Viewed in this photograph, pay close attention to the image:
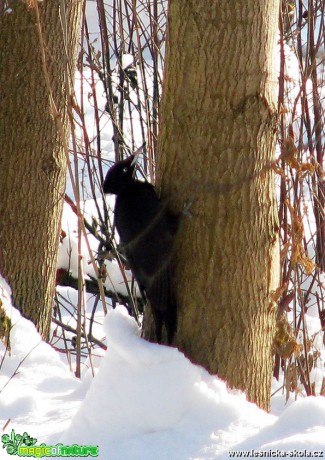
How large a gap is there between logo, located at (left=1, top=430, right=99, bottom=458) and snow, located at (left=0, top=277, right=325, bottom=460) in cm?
4

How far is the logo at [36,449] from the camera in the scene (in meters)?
2.84

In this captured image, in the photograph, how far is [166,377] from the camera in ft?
9.82

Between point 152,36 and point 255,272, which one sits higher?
point 152,36

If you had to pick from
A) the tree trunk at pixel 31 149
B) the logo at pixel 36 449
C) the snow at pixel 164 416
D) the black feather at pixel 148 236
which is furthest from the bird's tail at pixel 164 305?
the tree trunk at pixel 31 149

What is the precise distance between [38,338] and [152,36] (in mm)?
2343

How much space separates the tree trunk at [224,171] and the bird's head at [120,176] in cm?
80

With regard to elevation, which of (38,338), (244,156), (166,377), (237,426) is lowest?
(237,426)

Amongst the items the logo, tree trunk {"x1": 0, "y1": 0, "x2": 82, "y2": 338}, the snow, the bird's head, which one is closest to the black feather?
the bird's head

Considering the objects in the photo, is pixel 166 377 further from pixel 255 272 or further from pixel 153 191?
pixel 153 191

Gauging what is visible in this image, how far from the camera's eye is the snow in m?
2.66

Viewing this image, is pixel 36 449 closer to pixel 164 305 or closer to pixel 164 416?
pixel 164 416

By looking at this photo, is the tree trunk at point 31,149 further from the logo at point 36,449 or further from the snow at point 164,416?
the logo at point 36,449

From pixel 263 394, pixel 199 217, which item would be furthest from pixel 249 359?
pixel 199 217

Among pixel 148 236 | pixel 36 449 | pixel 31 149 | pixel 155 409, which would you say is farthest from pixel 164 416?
pixel 31 149
